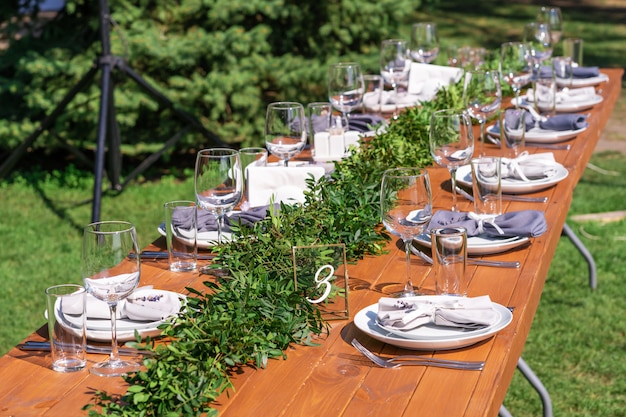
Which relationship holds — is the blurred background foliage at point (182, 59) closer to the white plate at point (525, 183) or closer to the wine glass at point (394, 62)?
the wine glass at point (394, 62)

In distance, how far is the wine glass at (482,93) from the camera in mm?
3742

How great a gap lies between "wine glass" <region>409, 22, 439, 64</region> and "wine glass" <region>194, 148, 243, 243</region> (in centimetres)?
269

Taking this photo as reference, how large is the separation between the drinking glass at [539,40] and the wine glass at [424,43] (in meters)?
0.49

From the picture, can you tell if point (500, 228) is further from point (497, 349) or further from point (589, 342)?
point (589, 342)

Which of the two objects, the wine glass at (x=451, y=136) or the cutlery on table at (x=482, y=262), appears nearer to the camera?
the cutlery on table at (x=482, y=262)

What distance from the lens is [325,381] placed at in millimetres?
2010

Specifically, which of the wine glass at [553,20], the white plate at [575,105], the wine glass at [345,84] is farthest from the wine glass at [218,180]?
Answer: the wine glass at [553,20]

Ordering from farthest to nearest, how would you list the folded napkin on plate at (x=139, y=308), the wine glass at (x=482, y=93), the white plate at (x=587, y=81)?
the white plate at (x=587, y=81), the wine glass at (x=482, y=93), the folded napkin on plate at (x=139, y=308)

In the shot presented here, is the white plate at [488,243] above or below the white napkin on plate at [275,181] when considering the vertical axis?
below

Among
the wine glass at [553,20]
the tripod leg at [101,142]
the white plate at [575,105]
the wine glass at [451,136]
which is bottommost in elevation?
the tripod leg at [101,142]

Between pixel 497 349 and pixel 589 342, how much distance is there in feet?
9.23

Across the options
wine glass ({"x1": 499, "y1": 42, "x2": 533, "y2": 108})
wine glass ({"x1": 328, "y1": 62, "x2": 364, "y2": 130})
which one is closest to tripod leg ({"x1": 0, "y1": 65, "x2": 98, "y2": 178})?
wine glass ({"x1": 328, "y1": 62, "x2": 364, "y2": 130})

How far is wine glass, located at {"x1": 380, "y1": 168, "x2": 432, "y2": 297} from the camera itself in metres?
2.38

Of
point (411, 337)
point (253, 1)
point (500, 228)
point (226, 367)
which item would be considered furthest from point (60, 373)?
point (253, 1)
